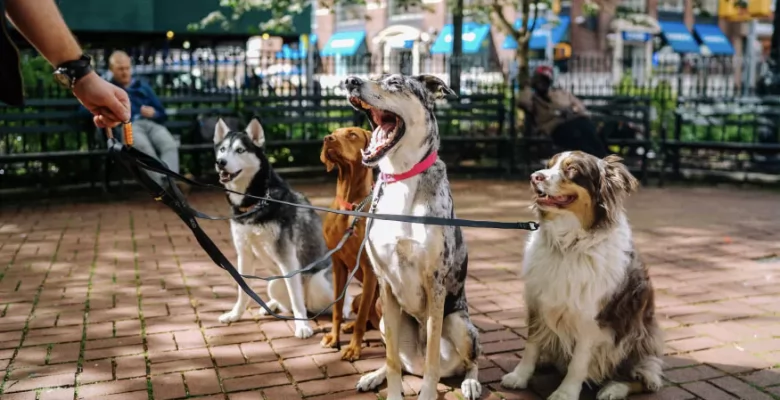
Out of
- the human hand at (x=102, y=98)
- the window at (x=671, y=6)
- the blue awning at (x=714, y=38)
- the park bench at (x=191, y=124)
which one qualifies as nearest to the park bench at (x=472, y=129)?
the park bench at (x=191, y=124)

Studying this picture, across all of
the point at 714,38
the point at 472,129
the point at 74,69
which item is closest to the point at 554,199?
the point at 74,69

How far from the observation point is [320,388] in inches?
148

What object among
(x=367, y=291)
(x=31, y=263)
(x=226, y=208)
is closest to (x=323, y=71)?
(x=226, y=208)

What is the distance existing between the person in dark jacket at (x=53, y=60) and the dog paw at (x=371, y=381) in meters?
1.83

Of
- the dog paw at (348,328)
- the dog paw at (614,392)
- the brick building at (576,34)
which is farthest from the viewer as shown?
the brick building at (576,34)

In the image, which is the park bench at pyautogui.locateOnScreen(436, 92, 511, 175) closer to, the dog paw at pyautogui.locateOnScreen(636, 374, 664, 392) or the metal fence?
the metal fence

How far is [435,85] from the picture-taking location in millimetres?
→ 3373

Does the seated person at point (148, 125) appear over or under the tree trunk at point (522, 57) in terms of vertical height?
under

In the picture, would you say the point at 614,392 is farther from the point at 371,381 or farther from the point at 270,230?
the point at 270,230

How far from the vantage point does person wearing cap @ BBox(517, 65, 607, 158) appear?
9961 millimetres

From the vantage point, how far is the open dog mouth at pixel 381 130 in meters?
3.20

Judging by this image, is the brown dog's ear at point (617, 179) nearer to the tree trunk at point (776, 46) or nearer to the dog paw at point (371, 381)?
the dog paw at point (371, 381)

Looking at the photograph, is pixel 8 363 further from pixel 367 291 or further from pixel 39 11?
pixel 39 11

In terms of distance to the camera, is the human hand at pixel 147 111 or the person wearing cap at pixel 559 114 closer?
the human hand at pixel 147 111
